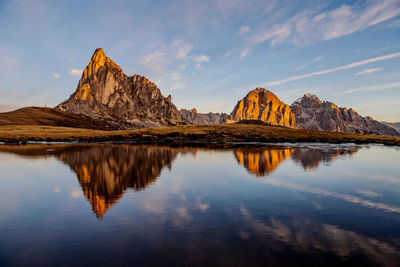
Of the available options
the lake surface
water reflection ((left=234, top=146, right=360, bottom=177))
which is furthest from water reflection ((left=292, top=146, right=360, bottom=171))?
the lake surface

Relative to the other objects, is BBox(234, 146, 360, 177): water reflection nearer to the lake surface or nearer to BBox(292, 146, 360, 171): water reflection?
BBox(292, 146, 360, 171): water reflection

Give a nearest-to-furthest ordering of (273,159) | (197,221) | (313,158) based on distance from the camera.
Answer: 1. (197,221)
2. (273,159)
3. (313,158)

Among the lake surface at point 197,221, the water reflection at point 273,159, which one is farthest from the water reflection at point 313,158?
the lake surface at point 197,221

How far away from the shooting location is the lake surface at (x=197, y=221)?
10.1 m

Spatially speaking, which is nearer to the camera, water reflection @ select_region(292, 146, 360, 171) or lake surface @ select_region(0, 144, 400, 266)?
lake surface @ select_region(0, 144, 400, 266)

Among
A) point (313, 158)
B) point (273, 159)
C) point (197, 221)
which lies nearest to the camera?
point (197, 221)

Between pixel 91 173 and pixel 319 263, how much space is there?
24.7m

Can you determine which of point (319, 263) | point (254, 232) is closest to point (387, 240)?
point (319, 263)

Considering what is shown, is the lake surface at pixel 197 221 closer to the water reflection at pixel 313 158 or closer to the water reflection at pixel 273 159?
the water reflection at pixel 273 159

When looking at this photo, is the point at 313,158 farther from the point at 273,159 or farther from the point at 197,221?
the point at 197,221

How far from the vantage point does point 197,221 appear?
14.0 meters

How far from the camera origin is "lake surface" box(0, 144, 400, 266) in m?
10.1

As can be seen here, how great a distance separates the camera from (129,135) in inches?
4488

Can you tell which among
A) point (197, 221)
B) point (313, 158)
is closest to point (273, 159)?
point (313, 158)
